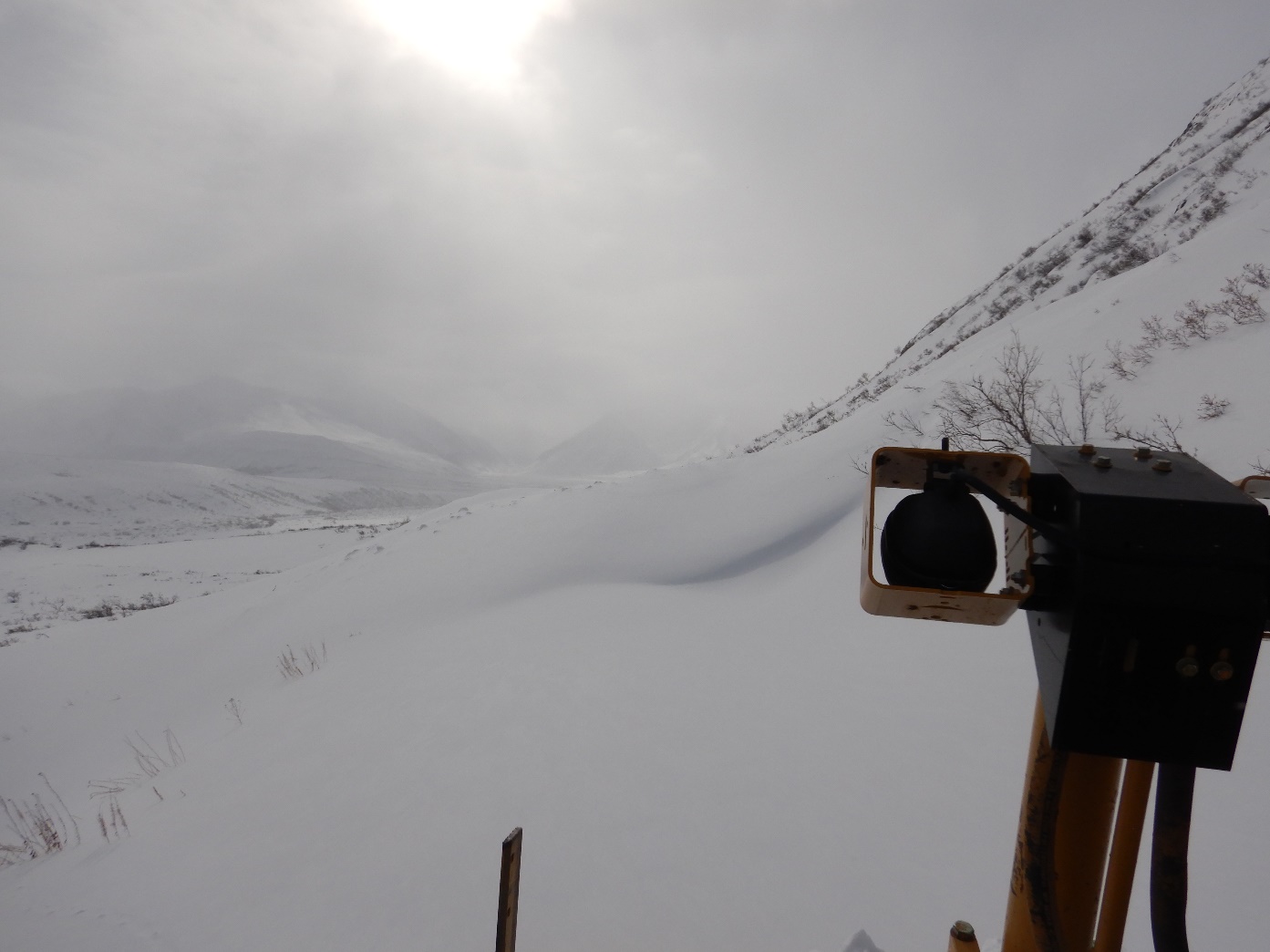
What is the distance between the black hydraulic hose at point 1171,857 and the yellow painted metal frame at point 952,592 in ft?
0.97

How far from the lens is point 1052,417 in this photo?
18.7 feet

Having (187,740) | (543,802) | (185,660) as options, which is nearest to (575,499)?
(187,740)

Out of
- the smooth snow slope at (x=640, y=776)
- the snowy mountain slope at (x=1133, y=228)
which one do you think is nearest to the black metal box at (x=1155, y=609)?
the smooth snow slope at (x=640, y=776)

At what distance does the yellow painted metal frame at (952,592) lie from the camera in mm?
894

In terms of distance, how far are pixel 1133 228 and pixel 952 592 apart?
16.8 m

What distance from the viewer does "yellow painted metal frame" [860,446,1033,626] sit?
894 mm

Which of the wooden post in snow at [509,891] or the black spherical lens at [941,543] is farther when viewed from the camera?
the wooden post in snow at [509,891]

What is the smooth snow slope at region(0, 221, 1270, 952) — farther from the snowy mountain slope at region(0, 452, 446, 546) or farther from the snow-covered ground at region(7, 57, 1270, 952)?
the snowy mountain slope at region(0, 452, 446, 546)

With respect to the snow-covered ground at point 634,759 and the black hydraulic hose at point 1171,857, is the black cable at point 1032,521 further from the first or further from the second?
the snow-covered ground at point 634,759

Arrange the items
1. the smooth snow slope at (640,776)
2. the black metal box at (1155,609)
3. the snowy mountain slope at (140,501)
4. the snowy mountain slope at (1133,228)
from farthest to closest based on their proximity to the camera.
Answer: the snowy mountain slope at (140,501)
the snowy mountain slope at (1133,228)
the smooth snow slope at (640,776)
the black metal box at (1155,609)

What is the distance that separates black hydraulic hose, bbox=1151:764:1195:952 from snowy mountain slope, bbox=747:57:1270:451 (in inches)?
288

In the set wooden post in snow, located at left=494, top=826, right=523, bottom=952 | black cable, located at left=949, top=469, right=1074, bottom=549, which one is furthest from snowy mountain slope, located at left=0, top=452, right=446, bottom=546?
black cable, located at left=949, top=469, right=1074, bottom=549

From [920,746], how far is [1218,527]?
8.65 ft

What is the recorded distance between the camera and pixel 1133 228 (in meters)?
13.1
